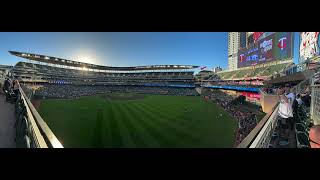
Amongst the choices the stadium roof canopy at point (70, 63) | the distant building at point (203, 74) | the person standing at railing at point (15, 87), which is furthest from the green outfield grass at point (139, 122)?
the person standing at railing at point (15, 87)

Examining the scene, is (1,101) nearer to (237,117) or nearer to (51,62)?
(51,62)

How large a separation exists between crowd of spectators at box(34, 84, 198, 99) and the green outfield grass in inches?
4.4

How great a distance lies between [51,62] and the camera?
134 inches

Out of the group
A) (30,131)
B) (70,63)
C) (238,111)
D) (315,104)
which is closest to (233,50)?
(238,111)

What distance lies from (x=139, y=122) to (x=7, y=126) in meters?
2.09

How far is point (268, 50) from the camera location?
148 inches

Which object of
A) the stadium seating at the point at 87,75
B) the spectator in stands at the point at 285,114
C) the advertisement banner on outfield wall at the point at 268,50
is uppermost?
the advertisement banner on outfield wall at the point at 268,50

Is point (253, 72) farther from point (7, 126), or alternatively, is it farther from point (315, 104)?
point (7, 126)

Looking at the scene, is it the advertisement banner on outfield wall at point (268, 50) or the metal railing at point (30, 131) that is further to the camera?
the advertisement banner on outfield wall at point (268, 50)

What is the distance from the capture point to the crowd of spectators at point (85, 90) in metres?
3.82

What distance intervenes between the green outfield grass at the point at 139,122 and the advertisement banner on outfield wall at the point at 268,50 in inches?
45.9

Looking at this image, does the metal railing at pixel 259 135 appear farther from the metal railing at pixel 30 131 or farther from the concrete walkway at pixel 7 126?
the concrete walkway at pixel 7 126
